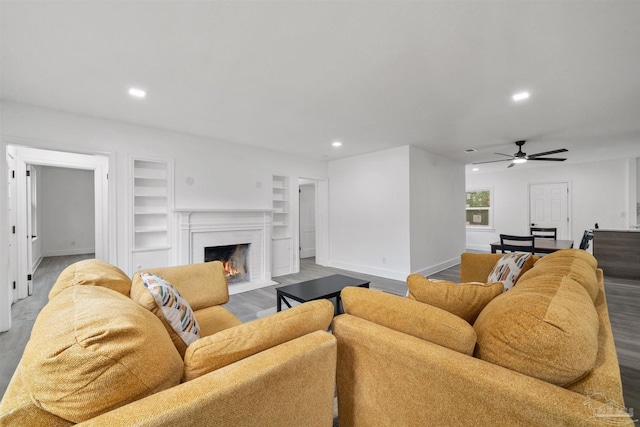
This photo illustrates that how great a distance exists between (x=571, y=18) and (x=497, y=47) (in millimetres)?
401

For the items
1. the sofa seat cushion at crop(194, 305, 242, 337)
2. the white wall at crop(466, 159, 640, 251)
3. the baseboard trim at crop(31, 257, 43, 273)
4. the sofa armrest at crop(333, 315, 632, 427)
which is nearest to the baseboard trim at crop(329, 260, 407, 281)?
the sofa seat cushion at crop(194, 305, 242, 337)

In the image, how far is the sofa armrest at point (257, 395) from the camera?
0.75 meters

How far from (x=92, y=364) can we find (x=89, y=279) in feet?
3.41

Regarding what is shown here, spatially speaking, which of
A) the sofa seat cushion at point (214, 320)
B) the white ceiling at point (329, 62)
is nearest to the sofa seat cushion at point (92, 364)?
the sofa seat cushion at point (214, 320)

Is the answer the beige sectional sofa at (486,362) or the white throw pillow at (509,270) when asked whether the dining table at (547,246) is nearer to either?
the white throw pillow at (509,270)

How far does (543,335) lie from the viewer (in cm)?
87

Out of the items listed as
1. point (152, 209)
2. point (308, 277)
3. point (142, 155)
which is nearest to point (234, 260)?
point (308, 277)

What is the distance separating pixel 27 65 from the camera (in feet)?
7.35

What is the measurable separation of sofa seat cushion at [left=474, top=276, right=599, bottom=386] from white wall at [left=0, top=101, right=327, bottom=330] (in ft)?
11.7

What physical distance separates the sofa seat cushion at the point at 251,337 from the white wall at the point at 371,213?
399 centimetres

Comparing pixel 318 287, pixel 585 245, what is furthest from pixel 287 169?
pixel 585 245

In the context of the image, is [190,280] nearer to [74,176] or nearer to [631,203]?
[74,176]

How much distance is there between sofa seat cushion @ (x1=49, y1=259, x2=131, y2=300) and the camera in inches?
57.8

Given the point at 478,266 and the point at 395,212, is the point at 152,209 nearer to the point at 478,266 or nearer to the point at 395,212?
the point at 395,212
